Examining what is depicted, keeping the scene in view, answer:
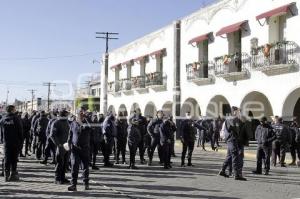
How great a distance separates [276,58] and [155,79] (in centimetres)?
1413

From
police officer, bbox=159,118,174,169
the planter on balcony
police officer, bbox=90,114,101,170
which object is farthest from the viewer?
the planter on balcony

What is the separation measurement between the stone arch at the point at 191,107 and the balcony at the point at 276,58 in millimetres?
9049

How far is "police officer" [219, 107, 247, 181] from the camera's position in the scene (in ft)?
45.9

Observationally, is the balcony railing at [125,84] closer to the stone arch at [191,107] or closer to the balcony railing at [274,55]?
the stone arch at [191,107]

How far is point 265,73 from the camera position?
24.2 m

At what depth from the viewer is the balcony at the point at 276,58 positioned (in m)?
22.3

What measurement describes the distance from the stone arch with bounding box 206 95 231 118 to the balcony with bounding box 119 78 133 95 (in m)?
11.4

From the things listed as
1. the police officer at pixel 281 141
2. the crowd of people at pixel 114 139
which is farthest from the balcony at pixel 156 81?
the police officer at pixel 281 141

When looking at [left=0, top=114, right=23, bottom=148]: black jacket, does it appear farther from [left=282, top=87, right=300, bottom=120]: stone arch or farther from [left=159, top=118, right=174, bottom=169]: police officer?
[left=282, top=87, right=300, bottom=120]: stone arch

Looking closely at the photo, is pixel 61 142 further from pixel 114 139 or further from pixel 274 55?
pixel 274 55

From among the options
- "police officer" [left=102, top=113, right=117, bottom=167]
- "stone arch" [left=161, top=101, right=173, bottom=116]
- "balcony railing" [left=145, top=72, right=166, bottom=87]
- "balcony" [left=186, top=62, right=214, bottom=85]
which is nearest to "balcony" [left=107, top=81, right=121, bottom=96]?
"balcony railing" [left=145, top=72, right=166, bottom=87]

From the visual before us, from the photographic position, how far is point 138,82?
3909 cm

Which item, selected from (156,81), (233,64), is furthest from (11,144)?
(156,81)

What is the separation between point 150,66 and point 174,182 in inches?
994
